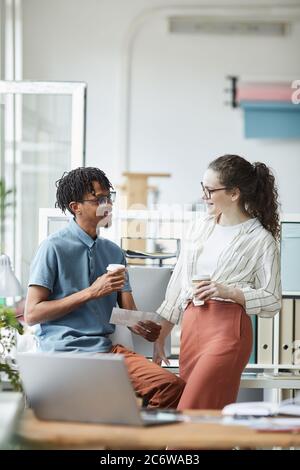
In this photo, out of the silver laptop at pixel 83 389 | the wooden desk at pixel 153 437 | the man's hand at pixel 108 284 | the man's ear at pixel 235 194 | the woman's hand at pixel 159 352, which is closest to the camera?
the wooden desk at pixel 153 437

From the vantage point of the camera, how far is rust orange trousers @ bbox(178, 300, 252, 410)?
2.70 m

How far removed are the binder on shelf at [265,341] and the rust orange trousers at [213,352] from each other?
83cm

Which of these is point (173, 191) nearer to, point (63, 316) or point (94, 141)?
point (94, 141)

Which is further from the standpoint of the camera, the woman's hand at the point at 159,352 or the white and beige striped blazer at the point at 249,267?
the woman's hand at the point at 159,352

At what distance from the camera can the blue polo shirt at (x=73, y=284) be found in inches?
110

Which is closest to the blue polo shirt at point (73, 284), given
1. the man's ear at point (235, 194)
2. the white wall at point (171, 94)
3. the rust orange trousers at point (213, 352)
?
the rust orange trousers at point (213, 352)

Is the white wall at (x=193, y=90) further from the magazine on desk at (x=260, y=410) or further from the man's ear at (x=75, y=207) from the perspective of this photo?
the magazine on desk at (x=260, y=410)

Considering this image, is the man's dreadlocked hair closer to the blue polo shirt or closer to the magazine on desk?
the blue polo shirt

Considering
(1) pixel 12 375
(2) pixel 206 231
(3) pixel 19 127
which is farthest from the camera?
(3) pixel 19 127

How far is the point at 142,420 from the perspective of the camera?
6.13ft

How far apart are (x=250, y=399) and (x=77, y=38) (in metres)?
5.97

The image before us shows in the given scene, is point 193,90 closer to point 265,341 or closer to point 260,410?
point 265,341

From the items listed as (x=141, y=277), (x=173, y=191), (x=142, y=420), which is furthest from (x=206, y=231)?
(x=173, y=191)

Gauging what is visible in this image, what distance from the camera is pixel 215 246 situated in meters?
3.01
